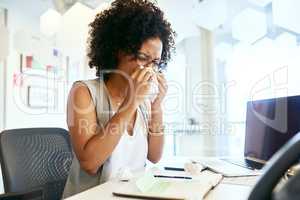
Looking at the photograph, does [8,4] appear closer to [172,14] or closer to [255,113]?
[172,14]

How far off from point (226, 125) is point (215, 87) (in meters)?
0.32

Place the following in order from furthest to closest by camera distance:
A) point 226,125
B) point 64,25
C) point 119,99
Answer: point 226,125 → point 64,25 → point 119,99

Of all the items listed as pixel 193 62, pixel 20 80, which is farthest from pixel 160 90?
pixel 20 80

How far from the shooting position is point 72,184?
1098mm

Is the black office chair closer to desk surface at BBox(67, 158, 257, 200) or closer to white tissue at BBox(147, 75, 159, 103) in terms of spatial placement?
desk surface at BBox(67, 158, 257, 200)

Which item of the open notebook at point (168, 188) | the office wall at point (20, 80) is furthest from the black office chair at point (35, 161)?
the office wall at point (20, 80)

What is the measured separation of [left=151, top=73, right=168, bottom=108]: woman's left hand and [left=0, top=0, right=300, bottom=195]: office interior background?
2.41 feet

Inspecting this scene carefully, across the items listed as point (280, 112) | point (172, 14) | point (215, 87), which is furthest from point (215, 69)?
point (280, 112)

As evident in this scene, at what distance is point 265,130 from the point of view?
1.21 m

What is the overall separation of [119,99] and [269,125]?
0.61m

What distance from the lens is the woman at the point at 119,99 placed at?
3.36 feet

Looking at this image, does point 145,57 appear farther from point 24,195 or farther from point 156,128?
point 24,195

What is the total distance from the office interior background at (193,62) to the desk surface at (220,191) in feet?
3.66

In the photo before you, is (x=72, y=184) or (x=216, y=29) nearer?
(x=72, y=184)
